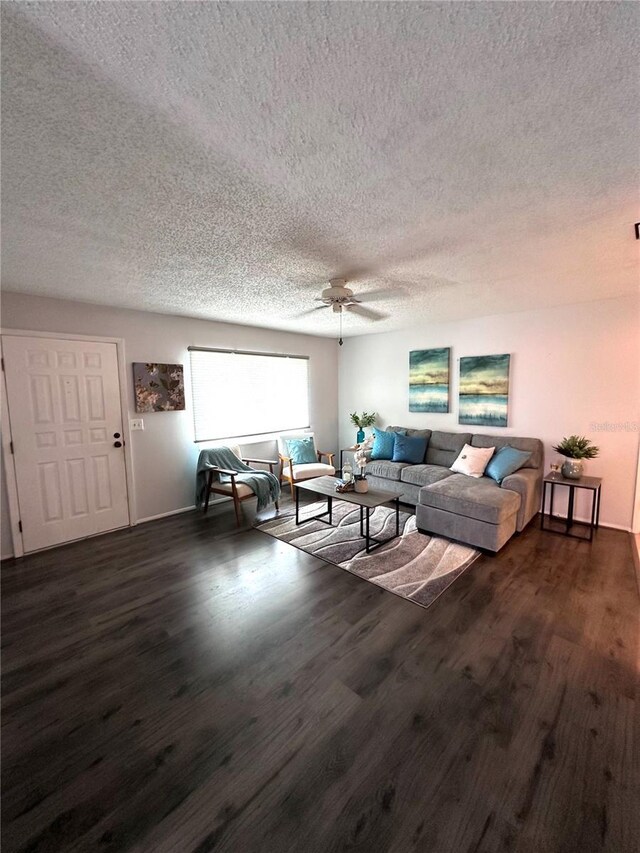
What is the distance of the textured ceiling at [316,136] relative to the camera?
91cm

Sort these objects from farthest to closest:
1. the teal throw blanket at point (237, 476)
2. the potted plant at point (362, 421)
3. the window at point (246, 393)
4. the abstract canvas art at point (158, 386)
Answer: the potted plant at point (362, 421), the window at point (246, 393), the teal throw blanket at point (237, 476), the abstract canvas art at point (158, 386)

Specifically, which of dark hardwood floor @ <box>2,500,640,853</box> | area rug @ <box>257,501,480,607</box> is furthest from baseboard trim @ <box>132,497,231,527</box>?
dark hardwood floor @ <box>2,500,640,853</box>

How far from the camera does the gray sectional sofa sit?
10.2ft

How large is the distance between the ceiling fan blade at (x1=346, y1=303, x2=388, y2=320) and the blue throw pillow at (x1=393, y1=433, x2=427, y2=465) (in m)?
1.70

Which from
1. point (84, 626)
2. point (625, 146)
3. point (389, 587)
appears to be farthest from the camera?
point (389, 587)

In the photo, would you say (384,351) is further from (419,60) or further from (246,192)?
(419,60)

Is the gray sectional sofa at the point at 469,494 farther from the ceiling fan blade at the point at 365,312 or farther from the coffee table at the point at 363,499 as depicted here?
the ceiling fan blade at the point at 365,312

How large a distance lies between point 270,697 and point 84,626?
1.43m

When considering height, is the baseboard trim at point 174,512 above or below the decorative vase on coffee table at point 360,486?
below

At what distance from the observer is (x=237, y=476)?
4.14 metres

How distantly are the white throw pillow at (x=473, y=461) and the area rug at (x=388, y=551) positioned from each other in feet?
2.75

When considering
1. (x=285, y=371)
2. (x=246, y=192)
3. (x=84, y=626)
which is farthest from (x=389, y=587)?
(x=285, y=371)

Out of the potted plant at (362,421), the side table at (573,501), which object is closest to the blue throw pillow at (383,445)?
the potted plant at (362,421)

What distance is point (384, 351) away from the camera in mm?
5551
